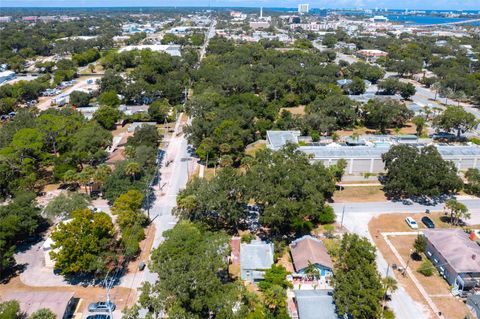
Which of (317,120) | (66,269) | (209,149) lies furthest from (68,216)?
(317,120)

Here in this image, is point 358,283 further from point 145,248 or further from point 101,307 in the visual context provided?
point 145,248

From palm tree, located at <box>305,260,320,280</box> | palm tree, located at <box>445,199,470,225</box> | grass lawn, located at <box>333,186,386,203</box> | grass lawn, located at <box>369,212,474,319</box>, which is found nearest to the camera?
grass lawn, located at <box>369,212,474,319</box>

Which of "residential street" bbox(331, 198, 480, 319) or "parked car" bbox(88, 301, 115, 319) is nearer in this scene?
"parked car" bbox(88, 301, 115, 319)

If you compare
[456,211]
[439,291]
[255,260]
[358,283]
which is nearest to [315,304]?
[358,283]

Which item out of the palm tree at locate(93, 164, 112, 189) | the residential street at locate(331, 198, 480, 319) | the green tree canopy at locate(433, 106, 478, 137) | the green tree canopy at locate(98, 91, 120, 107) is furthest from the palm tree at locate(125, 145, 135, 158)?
the green tree canopy at locate(433, 106, 478, 137)

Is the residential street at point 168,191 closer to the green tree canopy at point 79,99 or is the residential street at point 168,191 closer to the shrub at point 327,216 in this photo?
the shrub at point 327,216

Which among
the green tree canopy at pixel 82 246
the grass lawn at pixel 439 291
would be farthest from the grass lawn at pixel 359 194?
the green tree canopy at pixel 82 246

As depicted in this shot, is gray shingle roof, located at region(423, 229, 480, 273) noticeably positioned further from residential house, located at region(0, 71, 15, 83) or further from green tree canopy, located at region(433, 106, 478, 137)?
residential house, located at region(0, 71, 15, 83)
